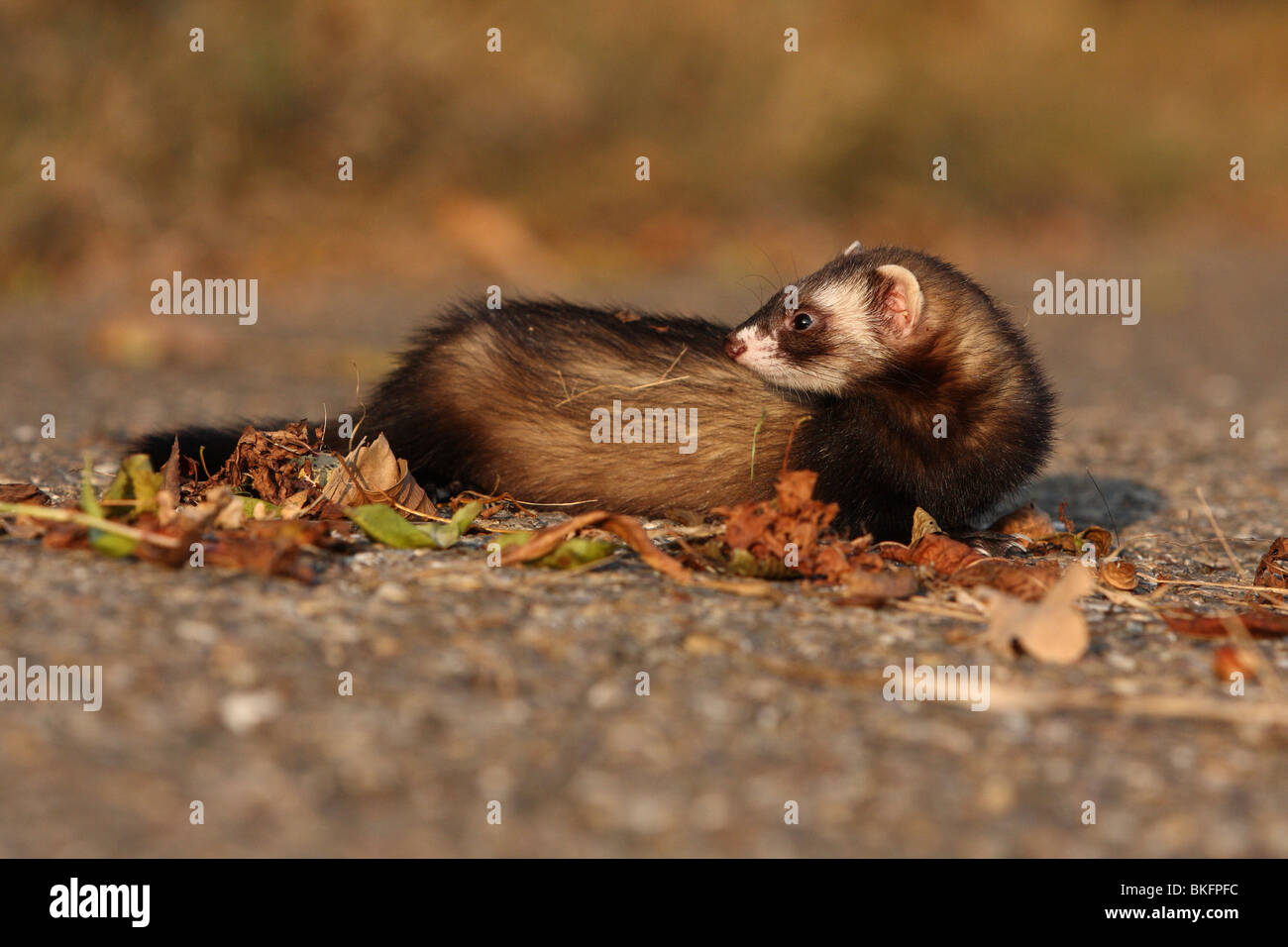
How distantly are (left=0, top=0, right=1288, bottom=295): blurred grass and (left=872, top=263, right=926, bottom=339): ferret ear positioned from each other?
7891mm

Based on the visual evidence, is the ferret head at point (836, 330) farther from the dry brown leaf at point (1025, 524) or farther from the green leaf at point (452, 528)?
the green leaf at point (452, 528)

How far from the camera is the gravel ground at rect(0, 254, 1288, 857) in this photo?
7.13ft

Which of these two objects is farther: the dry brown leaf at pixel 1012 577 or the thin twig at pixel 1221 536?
the thin twig at pixel 1221 536

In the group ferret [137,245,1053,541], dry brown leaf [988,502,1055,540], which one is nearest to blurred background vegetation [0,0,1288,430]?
ferret [137,245,1053,541]

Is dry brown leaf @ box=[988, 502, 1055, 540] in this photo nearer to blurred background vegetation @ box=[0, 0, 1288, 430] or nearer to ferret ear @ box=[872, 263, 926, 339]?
ferret ear @ box=[872, 263, 926, 339]

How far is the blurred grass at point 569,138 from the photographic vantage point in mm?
10844

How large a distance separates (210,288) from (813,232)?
629cm

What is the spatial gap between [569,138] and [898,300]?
10190 millimetres

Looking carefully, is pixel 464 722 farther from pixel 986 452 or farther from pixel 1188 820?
pixel 986 452

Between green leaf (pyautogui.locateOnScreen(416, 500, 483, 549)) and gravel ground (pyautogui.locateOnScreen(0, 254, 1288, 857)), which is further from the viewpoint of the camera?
green leaf (pyautogui.locateOnScreen(416, 500, 483, 549))

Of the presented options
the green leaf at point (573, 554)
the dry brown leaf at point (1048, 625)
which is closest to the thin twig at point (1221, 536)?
the dry brown leaf at point (1048, 625)

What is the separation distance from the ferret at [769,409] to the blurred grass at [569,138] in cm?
711

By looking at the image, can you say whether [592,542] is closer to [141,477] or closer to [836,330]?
[141,477]

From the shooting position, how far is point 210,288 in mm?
11289
